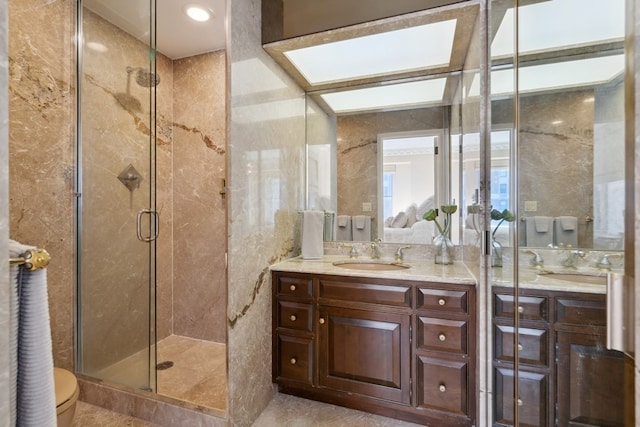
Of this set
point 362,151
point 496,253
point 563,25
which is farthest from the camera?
point 362,151

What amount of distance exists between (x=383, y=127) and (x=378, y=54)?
519 mm

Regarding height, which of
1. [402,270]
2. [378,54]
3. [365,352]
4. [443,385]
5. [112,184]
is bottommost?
[443,385]

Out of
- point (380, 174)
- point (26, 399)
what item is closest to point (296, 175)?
point (380, 174)

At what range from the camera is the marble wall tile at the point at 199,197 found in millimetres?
2486

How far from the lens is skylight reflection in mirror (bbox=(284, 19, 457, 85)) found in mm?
1754

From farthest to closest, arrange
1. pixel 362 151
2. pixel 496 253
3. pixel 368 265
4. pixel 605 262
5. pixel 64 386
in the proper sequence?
pixel 362 151 < pixel 368 265 < pixel 496 253 < pixel 64 386 < pixel 605 262

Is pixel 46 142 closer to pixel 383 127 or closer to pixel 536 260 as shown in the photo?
pixel 383 127

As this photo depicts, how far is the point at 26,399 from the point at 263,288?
1257 millimetres

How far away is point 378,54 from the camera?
1.98 metres

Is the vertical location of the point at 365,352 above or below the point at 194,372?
above

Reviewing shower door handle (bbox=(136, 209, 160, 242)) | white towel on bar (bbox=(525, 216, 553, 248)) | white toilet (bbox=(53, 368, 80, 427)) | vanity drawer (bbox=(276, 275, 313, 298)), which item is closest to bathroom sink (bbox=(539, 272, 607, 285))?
white towel on bar (bbox=(525, 216, 553, 248))

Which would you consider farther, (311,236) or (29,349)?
(311,236)

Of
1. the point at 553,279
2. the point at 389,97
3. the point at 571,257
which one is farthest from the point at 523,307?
the point at 389,97

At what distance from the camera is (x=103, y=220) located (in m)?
1.83
